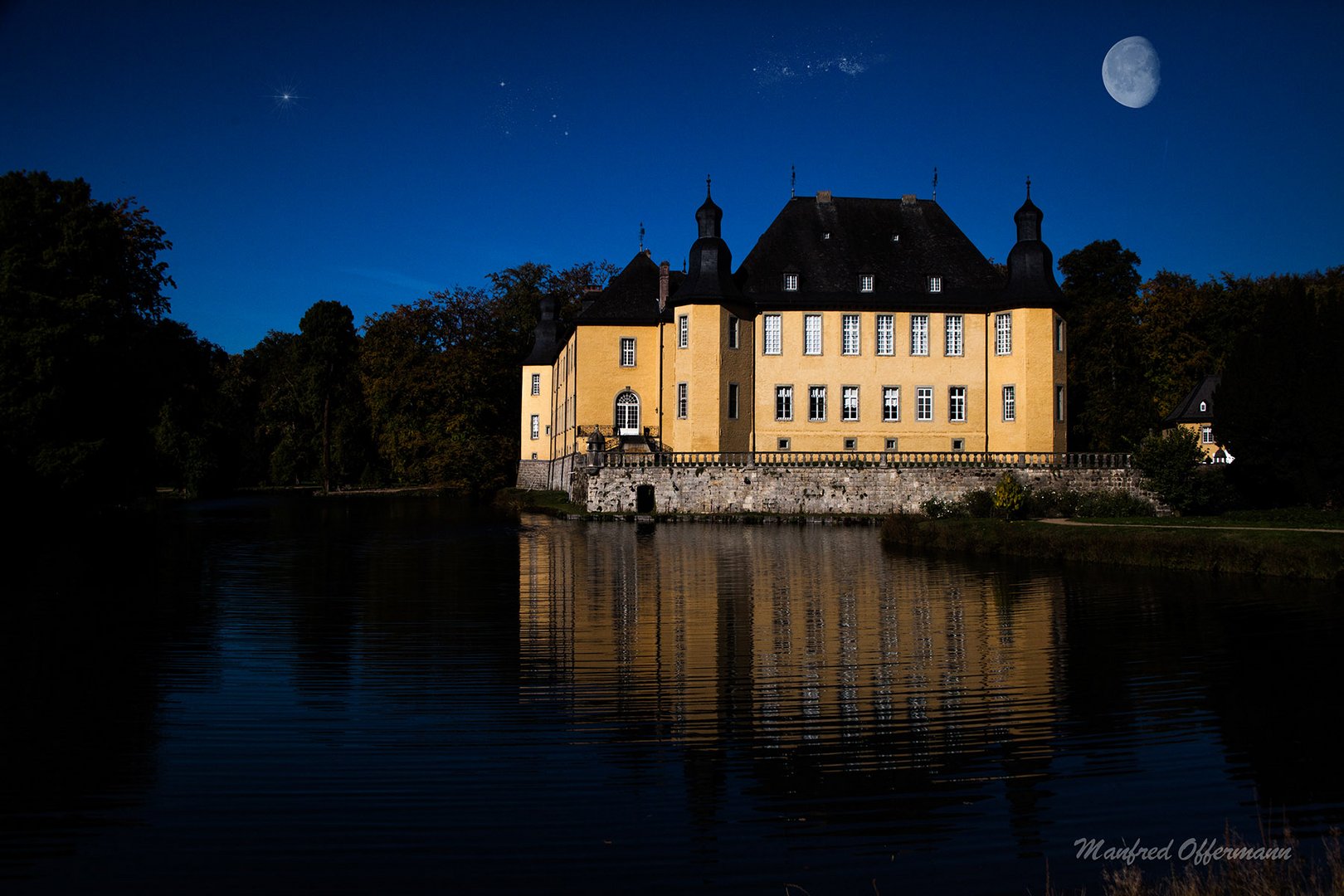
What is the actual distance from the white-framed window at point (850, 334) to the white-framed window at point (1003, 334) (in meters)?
6.05

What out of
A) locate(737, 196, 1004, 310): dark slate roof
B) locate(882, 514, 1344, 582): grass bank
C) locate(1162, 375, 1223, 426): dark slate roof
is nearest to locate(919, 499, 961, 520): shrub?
locate(882, 514, 1344, 582): grass bank

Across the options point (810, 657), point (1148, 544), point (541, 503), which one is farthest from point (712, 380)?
point (810, 657)

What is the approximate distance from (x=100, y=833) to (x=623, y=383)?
43.5m

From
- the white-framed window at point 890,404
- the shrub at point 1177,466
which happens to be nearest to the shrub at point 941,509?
the shrub at point 1177,466

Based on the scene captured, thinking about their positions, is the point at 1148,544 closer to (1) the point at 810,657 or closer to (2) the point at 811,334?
(1) the point at 810,657

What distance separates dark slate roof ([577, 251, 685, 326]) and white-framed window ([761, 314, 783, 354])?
17.3ft

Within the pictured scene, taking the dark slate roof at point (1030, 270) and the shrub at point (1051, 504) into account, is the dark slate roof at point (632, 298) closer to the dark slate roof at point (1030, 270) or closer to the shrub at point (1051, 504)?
the dark slate roof at point (1030, 270)

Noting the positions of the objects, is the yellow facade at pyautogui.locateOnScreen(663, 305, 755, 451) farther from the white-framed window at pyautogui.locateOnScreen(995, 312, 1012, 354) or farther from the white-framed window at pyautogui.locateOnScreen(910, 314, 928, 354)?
the white-framed window at pyautogui.locateOnScreen(995, 312, 1012, 354)

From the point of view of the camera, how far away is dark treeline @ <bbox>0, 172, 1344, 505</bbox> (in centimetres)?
2983

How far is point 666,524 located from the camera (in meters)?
37.8

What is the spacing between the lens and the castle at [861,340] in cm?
4319

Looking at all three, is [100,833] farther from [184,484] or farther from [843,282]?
[184,484]

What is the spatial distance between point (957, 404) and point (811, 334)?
23.3ft

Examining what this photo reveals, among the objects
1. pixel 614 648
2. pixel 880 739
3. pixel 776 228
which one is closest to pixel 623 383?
pixel 776 228
